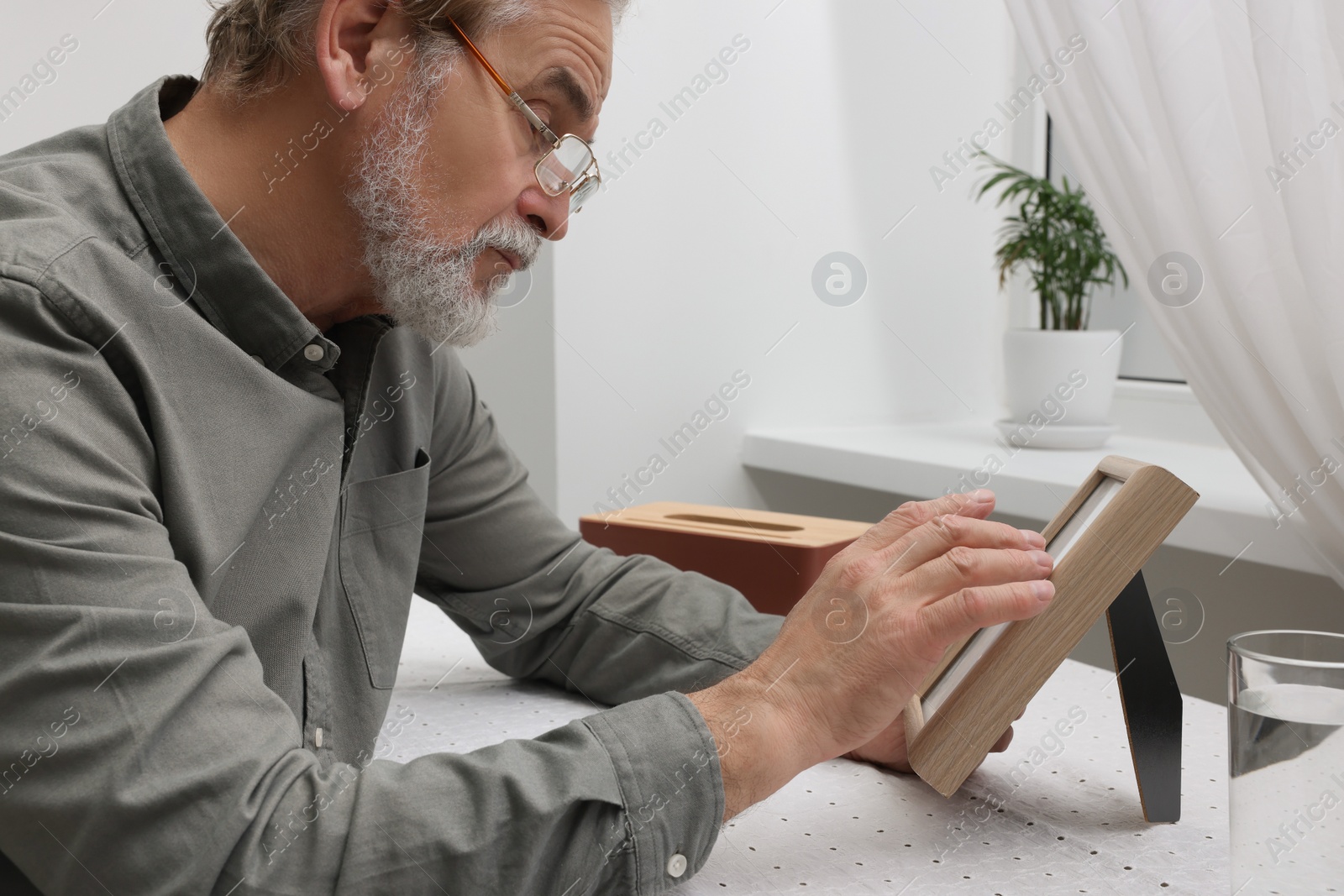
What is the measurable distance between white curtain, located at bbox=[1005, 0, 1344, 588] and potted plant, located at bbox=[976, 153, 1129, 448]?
2.13 ft

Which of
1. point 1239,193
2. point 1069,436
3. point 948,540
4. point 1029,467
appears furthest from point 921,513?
point 1069,436

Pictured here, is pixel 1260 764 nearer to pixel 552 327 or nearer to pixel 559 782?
pixel 559 782

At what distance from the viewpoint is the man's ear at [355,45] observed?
3.08ft

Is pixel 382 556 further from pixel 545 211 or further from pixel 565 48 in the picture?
pixel 565 48

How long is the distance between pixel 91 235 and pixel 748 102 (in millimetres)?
1639

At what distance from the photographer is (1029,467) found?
1766 mm

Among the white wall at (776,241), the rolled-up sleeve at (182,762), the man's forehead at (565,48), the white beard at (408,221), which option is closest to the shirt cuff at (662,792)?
the rolled-up sleeve at (182,762)

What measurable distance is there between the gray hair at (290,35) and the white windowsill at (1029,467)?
994mm

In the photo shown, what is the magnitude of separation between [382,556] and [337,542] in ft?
0.17

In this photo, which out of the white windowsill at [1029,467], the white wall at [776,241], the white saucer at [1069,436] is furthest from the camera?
the white wall at [776,241]

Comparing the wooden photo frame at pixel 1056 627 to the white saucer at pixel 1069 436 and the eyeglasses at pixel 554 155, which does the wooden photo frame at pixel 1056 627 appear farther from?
the white saucer at pixel 1069 436

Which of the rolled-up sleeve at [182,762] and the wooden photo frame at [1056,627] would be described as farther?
the wooden photo frame at [1056,627]

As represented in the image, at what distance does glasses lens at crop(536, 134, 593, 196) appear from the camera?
98 centimetres

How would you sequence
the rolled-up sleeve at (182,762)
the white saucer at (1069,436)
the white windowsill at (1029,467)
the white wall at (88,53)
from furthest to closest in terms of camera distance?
the white saucer at (1069,436), the white wall at (88,53), the white windowsill at (1029,467), the rolled-up sleeve at (182,762)
